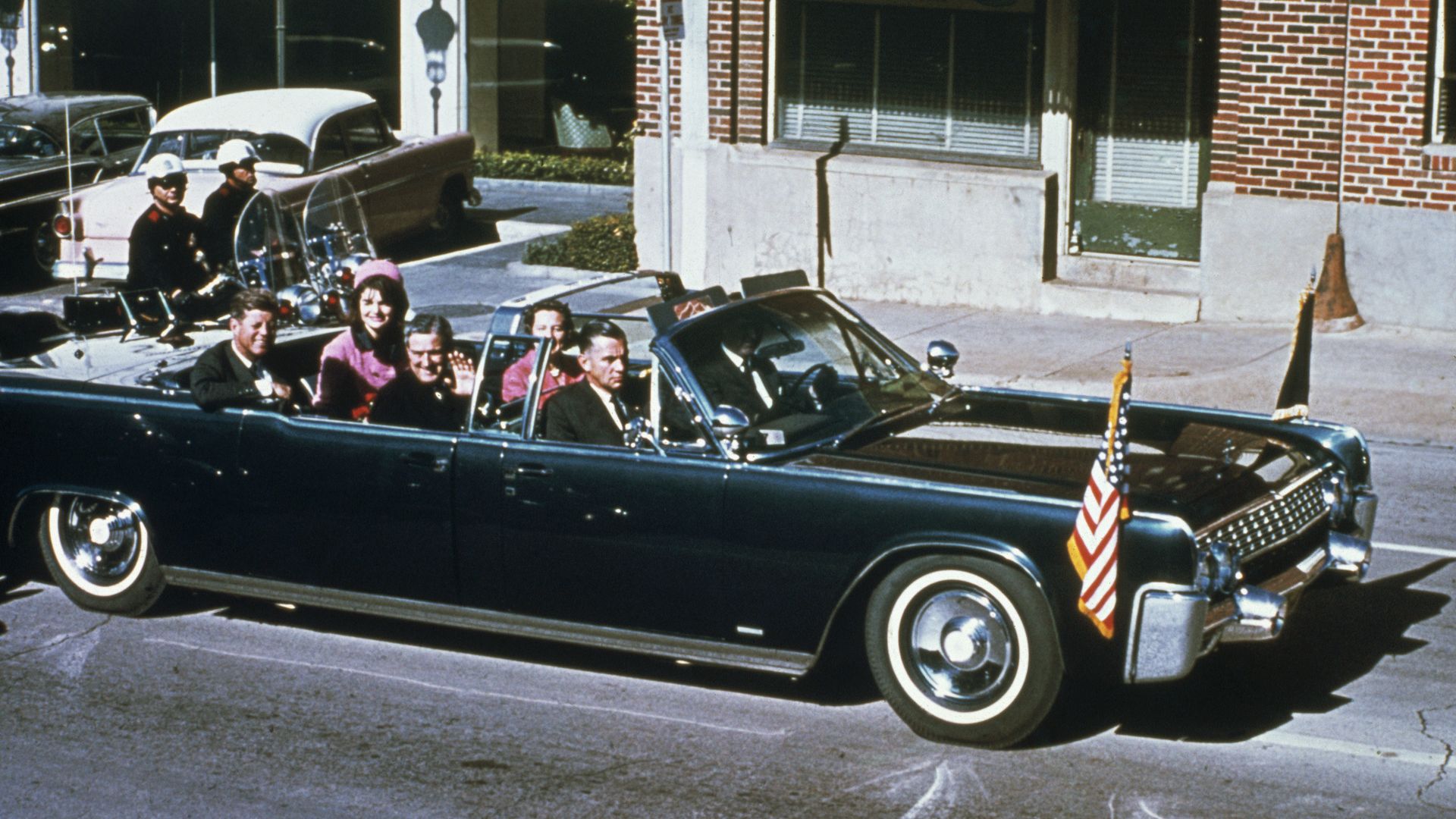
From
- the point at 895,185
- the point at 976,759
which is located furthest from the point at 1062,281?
the point at 976,759

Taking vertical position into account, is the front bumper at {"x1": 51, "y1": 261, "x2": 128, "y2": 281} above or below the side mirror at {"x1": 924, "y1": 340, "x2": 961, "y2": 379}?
below

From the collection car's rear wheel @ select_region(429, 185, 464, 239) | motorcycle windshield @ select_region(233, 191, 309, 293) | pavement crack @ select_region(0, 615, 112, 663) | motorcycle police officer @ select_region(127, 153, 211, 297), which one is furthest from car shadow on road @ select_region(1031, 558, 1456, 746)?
car's rear wheel @ select_region(429, 185, 464, 239)

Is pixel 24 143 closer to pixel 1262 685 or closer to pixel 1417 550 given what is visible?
pixel 1417 550

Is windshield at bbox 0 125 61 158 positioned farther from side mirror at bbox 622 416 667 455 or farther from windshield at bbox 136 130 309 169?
side mirror at bbox 622 416 667 455

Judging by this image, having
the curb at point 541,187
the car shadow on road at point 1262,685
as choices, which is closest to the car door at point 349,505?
the car shadow on road at point 1262,685

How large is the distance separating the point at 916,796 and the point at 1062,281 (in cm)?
1087

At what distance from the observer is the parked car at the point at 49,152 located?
61.0 feet

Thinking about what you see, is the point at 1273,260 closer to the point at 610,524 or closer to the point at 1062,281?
the point at 1062,281

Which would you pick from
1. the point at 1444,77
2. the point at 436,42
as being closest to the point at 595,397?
the point at 1444,77

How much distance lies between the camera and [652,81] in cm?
1808

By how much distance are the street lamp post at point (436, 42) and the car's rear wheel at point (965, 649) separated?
62.5ft

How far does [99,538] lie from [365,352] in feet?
4.51

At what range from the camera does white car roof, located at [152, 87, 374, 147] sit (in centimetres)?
1850

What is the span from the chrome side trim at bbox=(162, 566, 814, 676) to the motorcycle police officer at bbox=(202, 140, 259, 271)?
14.4 ft
